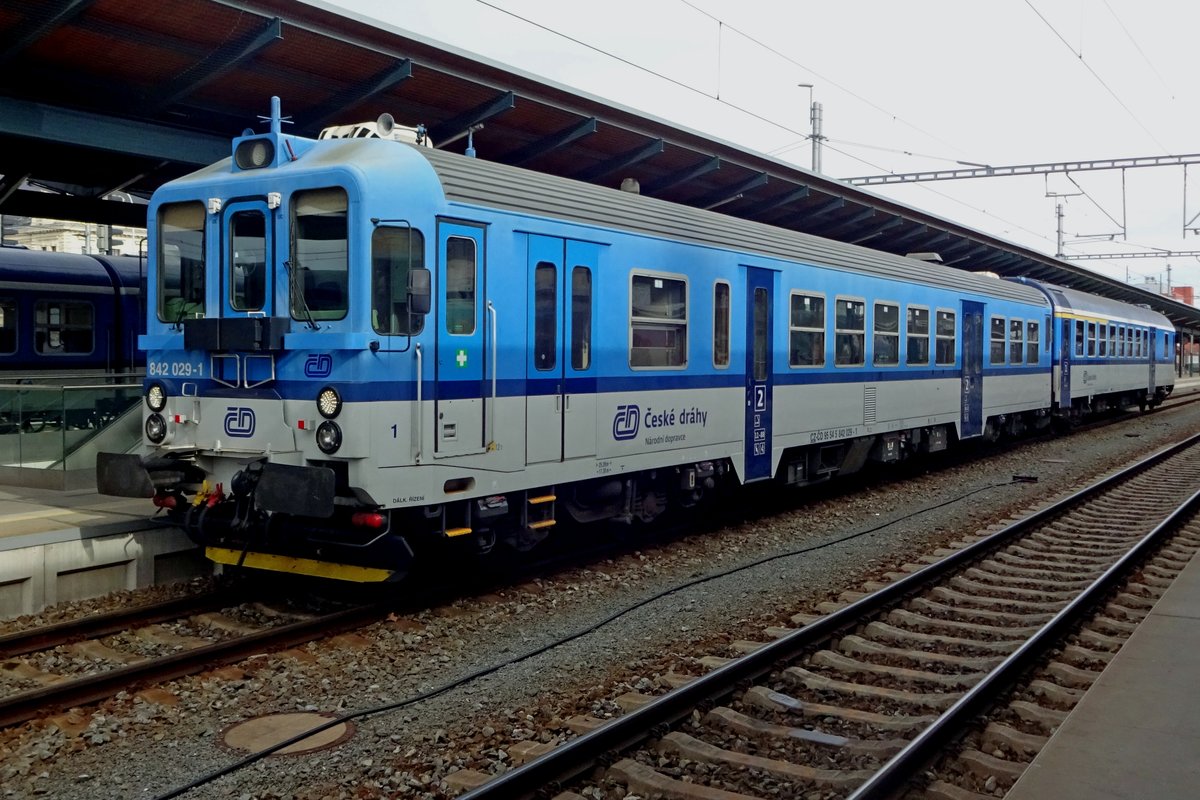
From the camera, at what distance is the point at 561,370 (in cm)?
892

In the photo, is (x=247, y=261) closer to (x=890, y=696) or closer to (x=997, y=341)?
(x=890, y=696)

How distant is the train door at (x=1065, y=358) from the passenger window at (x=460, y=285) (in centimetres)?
1912

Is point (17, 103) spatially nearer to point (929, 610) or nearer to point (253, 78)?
point (253, 78)

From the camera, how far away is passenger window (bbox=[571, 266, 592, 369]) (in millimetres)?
9016

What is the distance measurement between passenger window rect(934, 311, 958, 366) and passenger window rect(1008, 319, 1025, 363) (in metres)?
3.47

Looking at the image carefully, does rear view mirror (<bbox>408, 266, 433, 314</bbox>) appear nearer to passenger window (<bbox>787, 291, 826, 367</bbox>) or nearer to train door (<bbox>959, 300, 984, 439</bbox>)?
passenger window (<bbox>787, 291, 826, 367</bbox>)

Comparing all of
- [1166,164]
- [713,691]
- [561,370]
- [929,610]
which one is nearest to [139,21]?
[561,370]

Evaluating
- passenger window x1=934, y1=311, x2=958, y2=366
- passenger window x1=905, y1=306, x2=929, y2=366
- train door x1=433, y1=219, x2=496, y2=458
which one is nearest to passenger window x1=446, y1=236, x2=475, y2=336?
train door x1=433, y1=219, x2=496, y2=458

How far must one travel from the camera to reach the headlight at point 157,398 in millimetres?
8258

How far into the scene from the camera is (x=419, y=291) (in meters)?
7.28

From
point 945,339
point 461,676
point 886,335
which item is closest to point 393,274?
point 461,676

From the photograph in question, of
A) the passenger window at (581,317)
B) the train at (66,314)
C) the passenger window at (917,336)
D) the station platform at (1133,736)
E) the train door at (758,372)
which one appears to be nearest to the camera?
the station platform at (1133,736)

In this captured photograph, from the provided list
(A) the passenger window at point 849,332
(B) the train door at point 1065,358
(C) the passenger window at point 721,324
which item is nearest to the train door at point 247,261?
(C) the passenger window at point 721,324

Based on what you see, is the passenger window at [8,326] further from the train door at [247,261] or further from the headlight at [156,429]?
the train door at [247,261]
